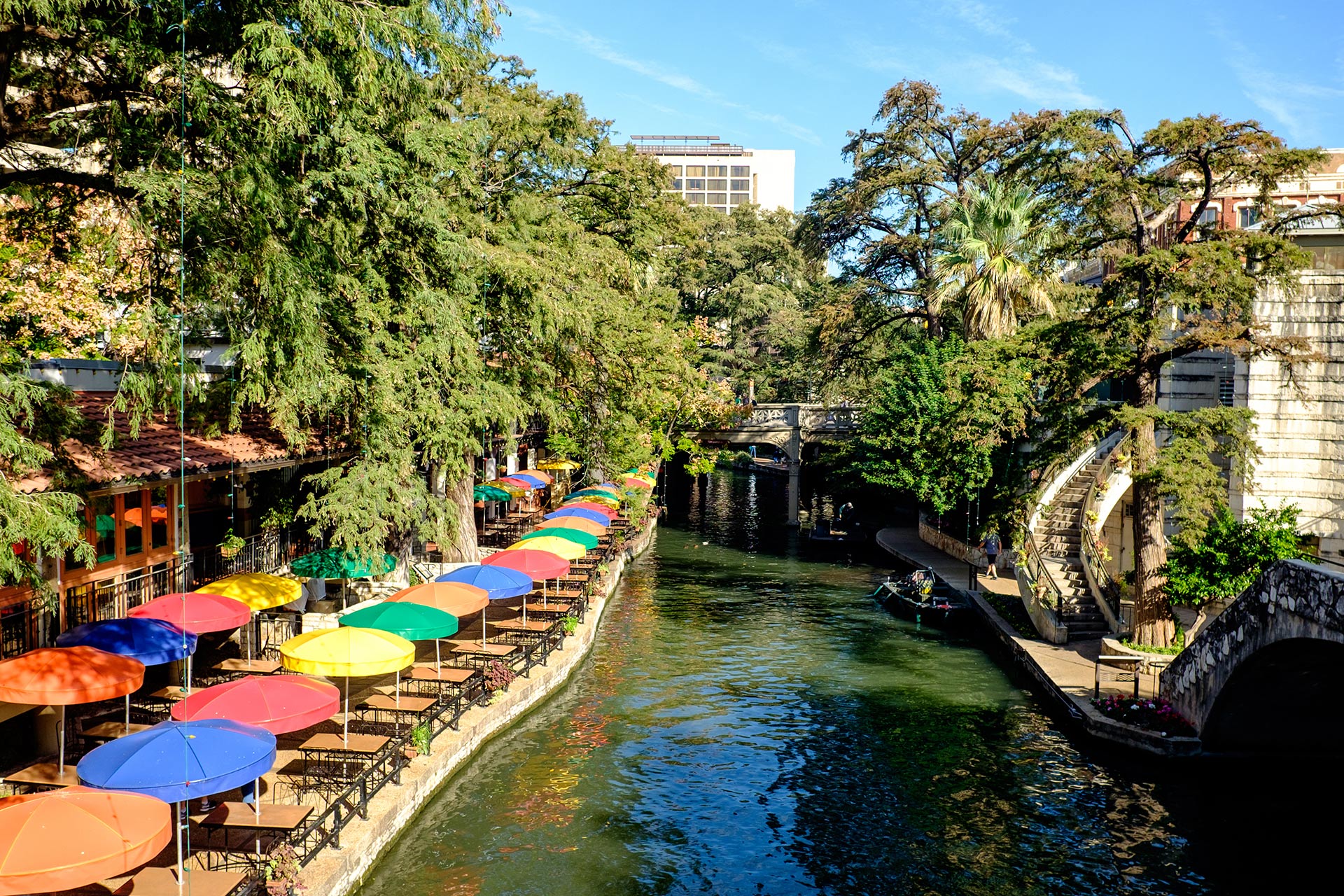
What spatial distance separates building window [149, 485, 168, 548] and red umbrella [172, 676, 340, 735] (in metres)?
7.90

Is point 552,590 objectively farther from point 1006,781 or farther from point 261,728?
point 261,728

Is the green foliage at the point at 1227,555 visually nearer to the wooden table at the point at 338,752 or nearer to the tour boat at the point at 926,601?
the tour boat at the point at 926,601

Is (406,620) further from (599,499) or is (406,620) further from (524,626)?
(599,499)

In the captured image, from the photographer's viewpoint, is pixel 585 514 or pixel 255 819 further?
pixel 585 514

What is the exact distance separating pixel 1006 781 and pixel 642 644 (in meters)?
12.3

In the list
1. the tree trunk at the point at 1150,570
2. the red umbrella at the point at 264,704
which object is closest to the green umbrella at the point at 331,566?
the red umbrella at the point at 264,704

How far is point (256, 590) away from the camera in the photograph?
65.4 feet

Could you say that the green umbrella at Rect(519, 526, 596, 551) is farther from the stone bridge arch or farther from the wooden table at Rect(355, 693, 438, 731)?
the stone bridge arch

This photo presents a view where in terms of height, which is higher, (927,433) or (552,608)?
(927,433)

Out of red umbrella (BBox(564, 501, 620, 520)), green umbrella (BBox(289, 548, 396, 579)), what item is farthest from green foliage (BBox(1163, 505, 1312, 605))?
red umbrella (BBox(564, 501, 620, 520))

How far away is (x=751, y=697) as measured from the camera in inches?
970

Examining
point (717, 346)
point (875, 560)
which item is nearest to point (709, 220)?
point (717, 346)

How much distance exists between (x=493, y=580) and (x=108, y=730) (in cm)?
835

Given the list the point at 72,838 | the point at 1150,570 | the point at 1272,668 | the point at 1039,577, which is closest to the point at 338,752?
the point at 72,838
